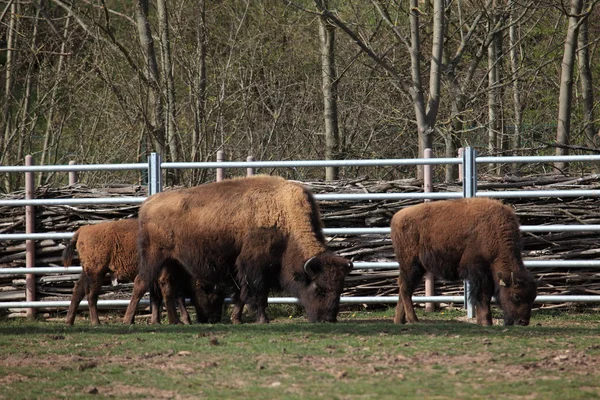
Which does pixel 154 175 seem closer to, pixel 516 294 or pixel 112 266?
pixel 112 266

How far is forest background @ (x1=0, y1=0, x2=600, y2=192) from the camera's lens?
1622 centimetres

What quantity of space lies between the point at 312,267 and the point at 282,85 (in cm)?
1052

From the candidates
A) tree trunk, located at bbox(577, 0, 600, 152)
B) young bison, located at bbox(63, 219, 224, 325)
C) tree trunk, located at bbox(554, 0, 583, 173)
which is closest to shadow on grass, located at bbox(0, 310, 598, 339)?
young bison, located at bbox(63, 219, 224, 325)

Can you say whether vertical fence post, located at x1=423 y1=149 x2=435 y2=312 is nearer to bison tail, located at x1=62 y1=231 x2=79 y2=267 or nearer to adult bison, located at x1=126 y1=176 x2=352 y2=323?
adult bison, located at x1=126 y1=176 x2=352 y2=323

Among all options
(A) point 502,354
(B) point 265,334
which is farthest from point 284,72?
(A) point 502,354

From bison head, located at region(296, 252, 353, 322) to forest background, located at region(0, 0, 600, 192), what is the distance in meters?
5.69

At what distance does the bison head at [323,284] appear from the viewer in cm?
986

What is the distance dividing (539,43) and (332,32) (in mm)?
5932

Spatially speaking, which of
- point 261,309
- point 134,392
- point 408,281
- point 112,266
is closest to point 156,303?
point 112,266

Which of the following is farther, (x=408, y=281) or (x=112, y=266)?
(x=112, y=266)

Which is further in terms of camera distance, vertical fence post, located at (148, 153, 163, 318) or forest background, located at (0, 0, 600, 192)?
forest background, located at (0, 0, 600, 192)

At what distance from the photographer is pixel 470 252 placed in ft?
→ 33.3

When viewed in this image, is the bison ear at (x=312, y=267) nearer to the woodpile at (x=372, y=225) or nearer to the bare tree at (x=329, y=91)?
the woodpile at (x=372, y=225)

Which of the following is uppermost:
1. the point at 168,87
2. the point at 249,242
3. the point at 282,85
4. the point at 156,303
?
the point at 282,85
